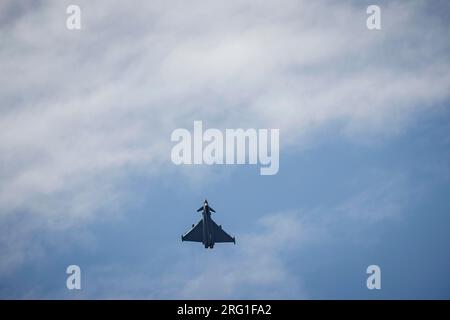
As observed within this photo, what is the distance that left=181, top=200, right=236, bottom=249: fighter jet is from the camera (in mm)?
65062

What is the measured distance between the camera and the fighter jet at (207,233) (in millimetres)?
65062

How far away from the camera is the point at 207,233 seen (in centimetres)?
6644
